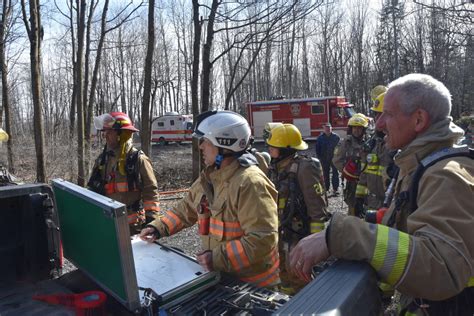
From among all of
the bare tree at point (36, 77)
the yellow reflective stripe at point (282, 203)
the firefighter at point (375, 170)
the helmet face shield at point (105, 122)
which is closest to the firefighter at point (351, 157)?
the firefighter at point (375, 170)

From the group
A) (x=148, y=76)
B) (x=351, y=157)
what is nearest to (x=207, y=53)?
(x=148, y=76)

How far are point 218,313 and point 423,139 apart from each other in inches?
45.8

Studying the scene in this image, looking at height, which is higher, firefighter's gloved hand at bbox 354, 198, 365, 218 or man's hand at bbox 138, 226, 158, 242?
man's hand at bbox 138, 226, 158, 242

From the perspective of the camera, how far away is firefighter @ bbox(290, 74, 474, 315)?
1258 millimetres

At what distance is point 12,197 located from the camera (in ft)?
7.15

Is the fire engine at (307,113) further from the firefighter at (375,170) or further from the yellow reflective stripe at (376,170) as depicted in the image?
the yellow reflective stripe at (376,170)

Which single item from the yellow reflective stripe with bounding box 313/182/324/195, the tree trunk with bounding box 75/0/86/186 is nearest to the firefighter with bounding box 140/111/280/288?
the yellow reflective stripe with bounding box 313/182/324/195

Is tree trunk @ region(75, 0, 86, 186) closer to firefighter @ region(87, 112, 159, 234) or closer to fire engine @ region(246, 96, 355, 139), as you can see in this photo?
firefighter @ region(87, 112, 159, 234)

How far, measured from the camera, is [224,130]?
2.57m

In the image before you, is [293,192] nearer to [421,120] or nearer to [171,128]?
[421,120]

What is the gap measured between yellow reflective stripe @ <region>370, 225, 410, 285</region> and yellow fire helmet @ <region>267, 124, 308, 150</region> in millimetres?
Answer: 2867

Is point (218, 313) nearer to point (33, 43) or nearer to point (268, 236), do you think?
point (268, 236)

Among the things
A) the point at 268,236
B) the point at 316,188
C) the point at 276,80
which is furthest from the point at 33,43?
the point at 276,80

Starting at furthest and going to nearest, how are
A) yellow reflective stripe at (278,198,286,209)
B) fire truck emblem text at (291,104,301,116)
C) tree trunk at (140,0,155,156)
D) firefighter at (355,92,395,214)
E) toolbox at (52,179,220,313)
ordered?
fire truck emblem text at (291,104,301,116) < tree trunk at (140,0,155,156) < firefighter at (355,92,395,214) < yellow reflective stripe at (278,198,286,209) < toolbox at (52,179,220,313)
